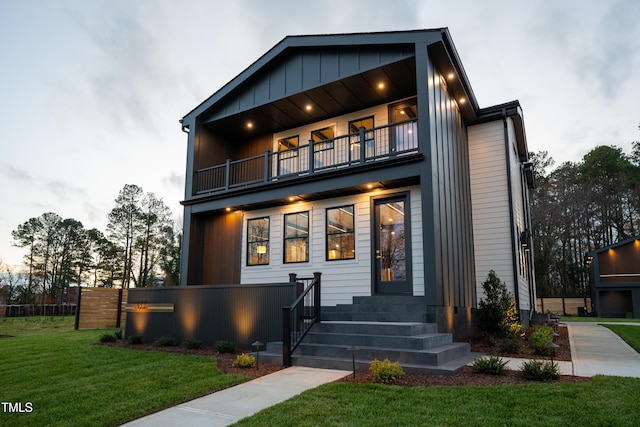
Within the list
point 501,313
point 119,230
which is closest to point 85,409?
point 501,313

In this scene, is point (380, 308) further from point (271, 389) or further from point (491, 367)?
point (271, 389)

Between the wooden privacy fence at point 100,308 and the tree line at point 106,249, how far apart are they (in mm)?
15305

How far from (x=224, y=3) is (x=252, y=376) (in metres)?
14.1

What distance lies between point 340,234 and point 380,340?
3.88 meters

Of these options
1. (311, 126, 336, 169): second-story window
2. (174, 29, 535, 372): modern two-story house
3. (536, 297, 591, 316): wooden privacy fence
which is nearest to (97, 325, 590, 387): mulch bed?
(174, 29, 535, 372): modern two-story house

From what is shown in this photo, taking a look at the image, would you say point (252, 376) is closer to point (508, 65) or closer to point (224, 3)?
point (224, 3)

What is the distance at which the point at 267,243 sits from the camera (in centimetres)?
1162

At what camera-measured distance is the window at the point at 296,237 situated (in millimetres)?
10930

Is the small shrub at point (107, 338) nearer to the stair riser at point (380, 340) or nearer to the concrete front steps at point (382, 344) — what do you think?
the concrete front steps at point (382, 344)

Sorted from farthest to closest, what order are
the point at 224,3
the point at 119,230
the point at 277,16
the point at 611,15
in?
the point at 119,230, the point at 611,15, the point at 277,16, the point at 224,3

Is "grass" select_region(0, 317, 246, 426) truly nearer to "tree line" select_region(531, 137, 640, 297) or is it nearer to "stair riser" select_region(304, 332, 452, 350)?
"stair riser" select_region(304, 332, 452, 350)

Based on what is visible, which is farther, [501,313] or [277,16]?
[277,16]

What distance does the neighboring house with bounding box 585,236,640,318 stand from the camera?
24312mm

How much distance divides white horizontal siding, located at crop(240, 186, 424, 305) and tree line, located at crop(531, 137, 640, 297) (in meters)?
27.3
